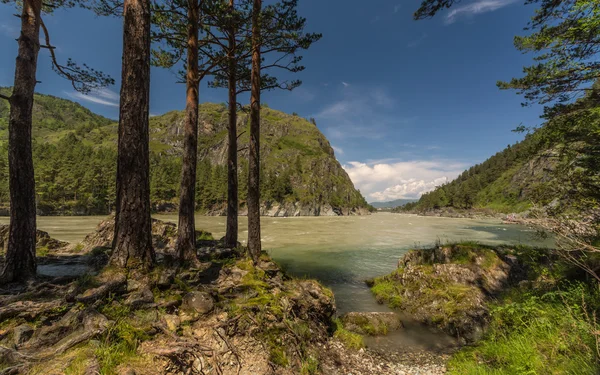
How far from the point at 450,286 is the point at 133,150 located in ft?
38.8

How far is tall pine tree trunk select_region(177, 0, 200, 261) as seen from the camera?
7817mm

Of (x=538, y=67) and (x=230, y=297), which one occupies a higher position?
(x=538, y=67)

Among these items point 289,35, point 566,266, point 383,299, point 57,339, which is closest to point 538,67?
point 566,266

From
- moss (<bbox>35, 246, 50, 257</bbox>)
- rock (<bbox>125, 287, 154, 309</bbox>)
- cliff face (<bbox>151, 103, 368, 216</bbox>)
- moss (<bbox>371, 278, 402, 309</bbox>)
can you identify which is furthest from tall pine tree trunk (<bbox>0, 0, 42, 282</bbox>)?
cliff face (<bbox>151, 103, 368, 216</bbox>)

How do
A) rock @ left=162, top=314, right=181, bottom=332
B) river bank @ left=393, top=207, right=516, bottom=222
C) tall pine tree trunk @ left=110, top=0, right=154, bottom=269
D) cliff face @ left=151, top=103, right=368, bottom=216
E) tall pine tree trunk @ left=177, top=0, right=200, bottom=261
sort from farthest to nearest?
cliff face @ left=151, top=103, right=368, bottom=216 < river bank @ left=393, top=207, right=516, bottom=222 < tall pine tree trunk @ left=177, top=0, right=200, bottom=261 < tall pine tree trunk @ left=110, top=0, right=154, bottom=269 < rock @ left=162, top=314, right=181, bottom=332

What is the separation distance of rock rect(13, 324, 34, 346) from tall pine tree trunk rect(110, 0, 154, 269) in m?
1.71

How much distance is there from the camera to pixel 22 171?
607 centimetres

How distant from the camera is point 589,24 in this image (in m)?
5.84

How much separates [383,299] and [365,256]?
10043mm

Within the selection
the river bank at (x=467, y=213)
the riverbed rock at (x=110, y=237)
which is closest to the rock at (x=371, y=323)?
the riverbed rock at (x=110, y=237)

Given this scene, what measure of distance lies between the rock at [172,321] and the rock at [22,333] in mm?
1745

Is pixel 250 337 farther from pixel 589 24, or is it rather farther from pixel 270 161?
pixel 270 161

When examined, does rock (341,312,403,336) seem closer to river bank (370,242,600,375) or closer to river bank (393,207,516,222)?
river bank (370,242,600,375)

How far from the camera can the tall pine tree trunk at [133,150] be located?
5328 millimetres
